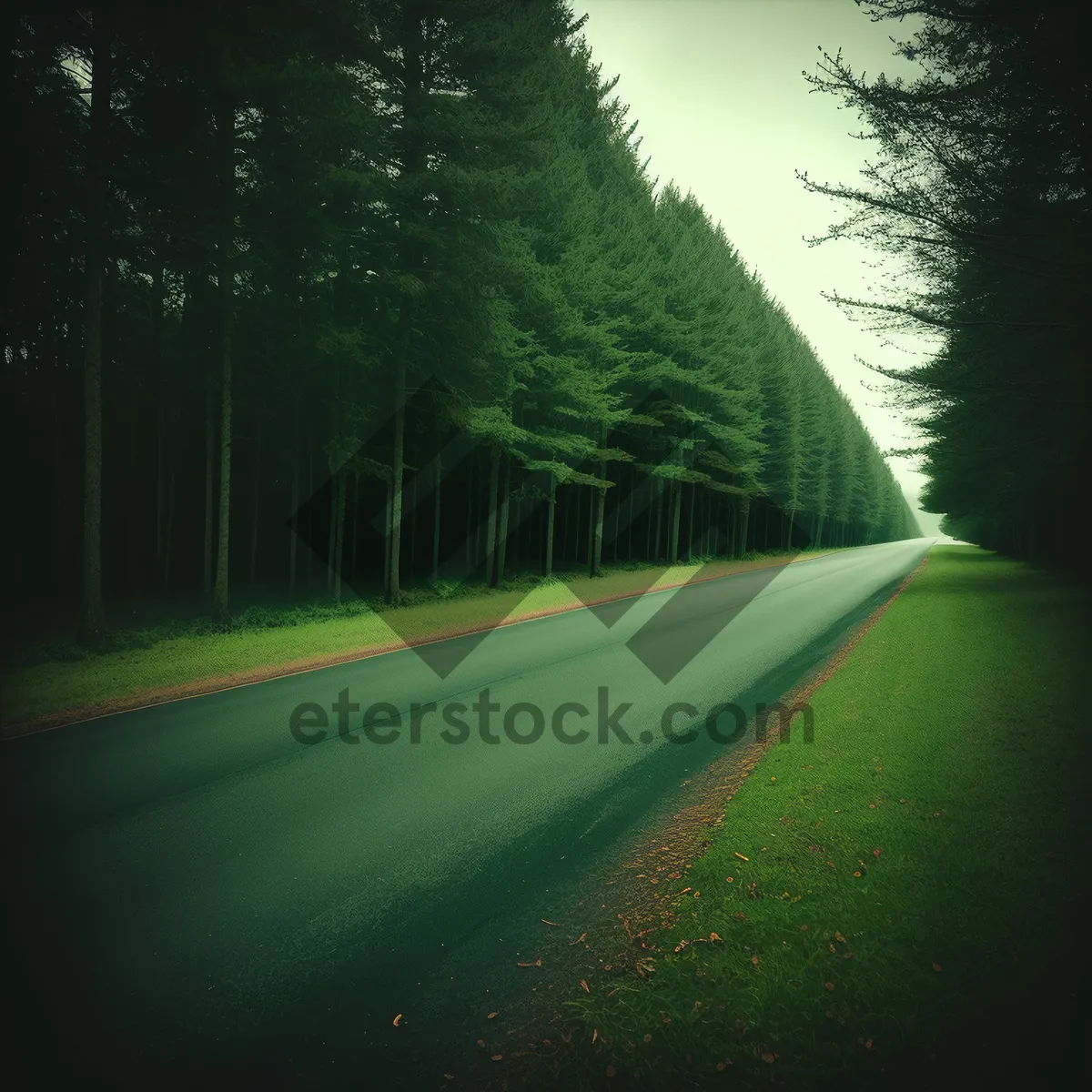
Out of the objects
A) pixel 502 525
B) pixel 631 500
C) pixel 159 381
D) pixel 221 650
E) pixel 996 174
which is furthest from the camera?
pixel 631 500

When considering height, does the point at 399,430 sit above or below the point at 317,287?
below

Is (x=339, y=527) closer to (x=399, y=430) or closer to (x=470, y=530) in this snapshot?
(x=399, y=430)

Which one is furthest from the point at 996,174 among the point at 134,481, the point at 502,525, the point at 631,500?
the point at 631,500

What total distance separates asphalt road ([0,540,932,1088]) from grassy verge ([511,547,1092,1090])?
77 centimetres

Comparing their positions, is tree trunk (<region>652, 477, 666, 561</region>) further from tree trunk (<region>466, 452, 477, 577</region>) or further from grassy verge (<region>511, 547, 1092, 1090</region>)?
grassy verge (<region>511, 547, 1092, 1090</region>)

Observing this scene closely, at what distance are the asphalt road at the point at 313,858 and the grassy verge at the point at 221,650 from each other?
949 mm

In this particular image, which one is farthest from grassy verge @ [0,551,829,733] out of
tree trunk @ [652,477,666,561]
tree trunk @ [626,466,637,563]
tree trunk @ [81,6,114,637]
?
tree trunk @ [626,466,637,563]

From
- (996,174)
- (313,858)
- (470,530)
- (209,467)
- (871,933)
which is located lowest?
(313,858)

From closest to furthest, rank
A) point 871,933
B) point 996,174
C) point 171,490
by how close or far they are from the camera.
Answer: point 871,933 → point 996,174 → point 171,490

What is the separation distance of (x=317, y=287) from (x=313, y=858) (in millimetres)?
15415

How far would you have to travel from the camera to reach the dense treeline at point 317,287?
11078 mm

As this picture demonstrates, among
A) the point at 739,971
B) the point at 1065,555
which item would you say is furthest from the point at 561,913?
the point at 1065,555

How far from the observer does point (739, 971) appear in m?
3.24

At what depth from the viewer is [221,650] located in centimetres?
1108
